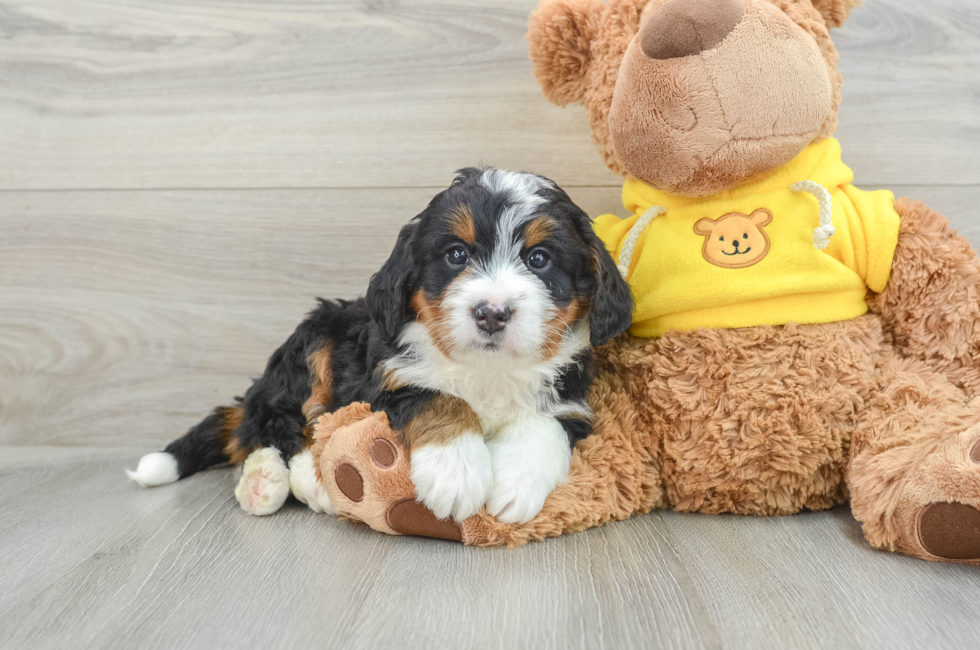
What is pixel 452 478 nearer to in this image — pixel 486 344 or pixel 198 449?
pixel 486 344

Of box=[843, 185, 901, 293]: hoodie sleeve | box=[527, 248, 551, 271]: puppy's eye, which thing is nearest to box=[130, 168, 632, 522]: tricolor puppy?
box=[527, 248, 551, 271]: puppy's eye

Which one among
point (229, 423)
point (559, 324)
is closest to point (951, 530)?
point (559, 324)

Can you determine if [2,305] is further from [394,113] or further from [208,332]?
[394,113]

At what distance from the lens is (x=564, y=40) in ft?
5.67

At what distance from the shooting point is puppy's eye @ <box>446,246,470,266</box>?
1.52m

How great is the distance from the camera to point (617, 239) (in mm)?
1843

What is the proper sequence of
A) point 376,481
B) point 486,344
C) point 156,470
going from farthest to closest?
point 156,470 < point 376,481 < point 486,344

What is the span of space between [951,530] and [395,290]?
115 cm

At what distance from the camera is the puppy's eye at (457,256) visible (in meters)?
1.52

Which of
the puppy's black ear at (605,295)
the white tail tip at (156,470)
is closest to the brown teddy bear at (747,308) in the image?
the puppy's black ear at (605,295)

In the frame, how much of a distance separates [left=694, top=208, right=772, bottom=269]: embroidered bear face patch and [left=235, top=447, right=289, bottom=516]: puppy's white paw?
3.74 feet

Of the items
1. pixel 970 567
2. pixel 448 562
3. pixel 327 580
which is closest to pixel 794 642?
pixel 970 567

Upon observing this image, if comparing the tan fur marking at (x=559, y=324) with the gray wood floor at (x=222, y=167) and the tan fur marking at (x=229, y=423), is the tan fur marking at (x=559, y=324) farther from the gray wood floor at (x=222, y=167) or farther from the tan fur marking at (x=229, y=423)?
the tan fur marking at (x=229, y=423)

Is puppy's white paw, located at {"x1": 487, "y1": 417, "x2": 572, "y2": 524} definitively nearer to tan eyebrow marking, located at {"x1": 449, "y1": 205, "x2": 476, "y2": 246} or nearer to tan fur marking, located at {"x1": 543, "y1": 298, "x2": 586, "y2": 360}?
tan fur marking, located at {"x1": 543, "y1": 298, "x2": 586, "y2": 360}
